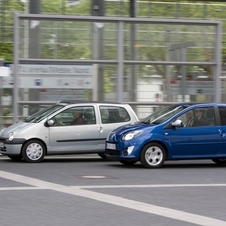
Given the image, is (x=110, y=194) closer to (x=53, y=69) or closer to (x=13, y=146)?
(x=13, y=146)

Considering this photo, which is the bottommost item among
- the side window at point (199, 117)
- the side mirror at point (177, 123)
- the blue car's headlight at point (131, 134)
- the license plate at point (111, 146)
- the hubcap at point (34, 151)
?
the hubcap at point (34, 151)

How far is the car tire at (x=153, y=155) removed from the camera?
15.8 meters

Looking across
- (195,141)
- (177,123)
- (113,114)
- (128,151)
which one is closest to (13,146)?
(113,114)

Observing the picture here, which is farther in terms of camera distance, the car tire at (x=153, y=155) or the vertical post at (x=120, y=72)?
the vertical post at (x=120, y=72)

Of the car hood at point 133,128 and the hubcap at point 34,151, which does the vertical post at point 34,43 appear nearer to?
the hubcap at point 34,151

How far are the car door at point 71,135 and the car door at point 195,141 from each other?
2.47 m

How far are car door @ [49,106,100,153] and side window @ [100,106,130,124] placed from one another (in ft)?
1.15

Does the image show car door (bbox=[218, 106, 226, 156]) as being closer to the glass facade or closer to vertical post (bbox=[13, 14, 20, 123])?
the glass facade

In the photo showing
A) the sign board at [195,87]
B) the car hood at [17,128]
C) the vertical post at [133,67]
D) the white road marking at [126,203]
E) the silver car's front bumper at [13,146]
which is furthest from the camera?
the sign board at [195,87]

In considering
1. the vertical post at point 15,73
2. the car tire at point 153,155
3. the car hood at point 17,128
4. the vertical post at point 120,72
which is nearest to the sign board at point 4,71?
the vertical post at point 15,73

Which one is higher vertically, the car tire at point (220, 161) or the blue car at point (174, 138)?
the blue car at point (174, 138)

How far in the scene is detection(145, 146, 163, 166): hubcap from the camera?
625 inches

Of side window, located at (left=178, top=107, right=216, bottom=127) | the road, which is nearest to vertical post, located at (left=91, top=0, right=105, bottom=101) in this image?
the road

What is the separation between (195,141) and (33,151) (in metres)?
3.78
